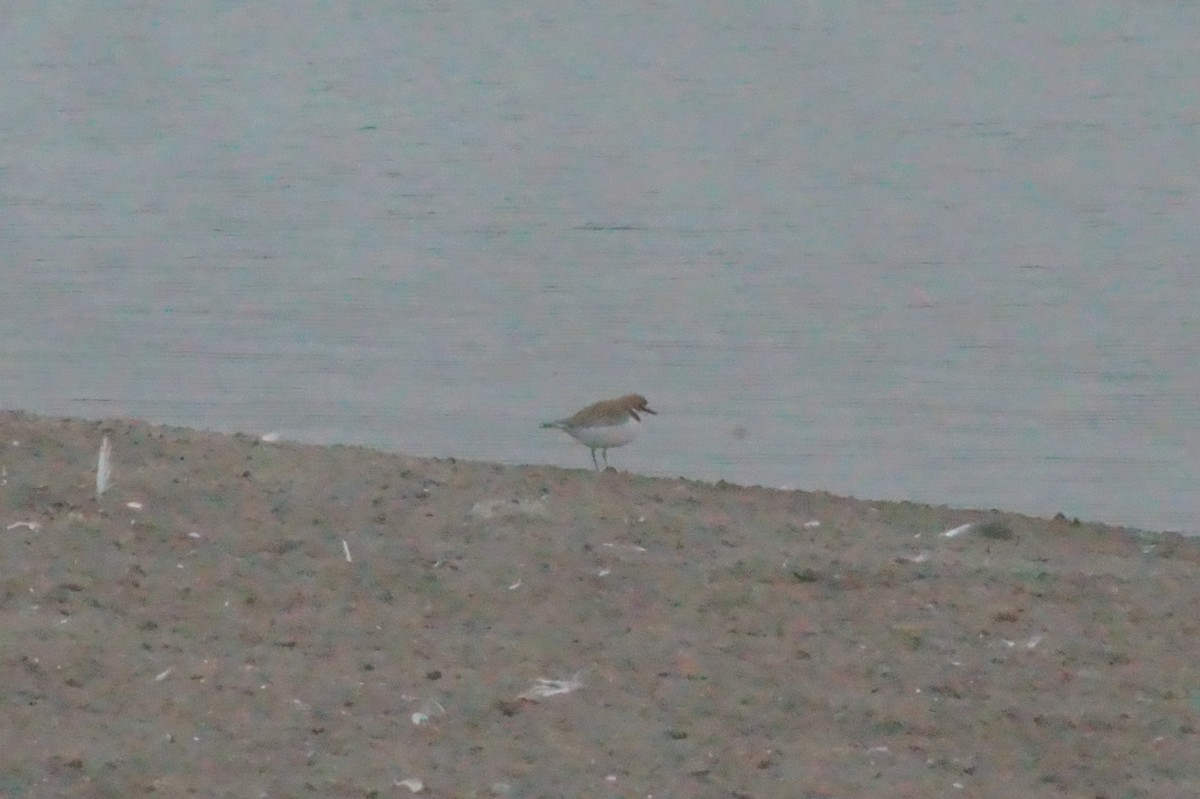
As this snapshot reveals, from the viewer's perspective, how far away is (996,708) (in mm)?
4207

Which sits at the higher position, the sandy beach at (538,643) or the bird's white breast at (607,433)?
the bird's white breast at (607,433)

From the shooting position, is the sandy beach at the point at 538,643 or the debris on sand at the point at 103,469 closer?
the sandy beach at the point at 538,643

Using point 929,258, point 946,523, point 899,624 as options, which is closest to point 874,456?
point 946,523

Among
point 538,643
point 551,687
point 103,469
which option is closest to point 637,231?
point 103,469

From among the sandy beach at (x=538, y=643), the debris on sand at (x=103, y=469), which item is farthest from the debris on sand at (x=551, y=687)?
the debris on sand at (x=103, y=469)

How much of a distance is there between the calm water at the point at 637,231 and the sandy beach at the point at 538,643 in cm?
242

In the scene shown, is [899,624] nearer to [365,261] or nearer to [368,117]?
[365,261]

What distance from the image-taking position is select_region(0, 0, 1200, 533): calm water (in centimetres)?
882

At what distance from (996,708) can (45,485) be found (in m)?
2.87

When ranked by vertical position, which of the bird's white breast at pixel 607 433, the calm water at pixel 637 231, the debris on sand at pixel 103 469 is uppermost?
the calm water at pixel 637 231

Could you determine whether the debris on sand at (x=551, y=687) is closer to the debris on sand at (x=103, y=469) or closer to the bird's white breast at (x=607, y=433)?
the debris on sand at (x=103, y=469)

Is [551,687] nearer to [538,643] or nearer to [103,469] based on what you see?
[538,643]

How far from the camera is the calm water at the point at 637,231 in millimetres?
8820

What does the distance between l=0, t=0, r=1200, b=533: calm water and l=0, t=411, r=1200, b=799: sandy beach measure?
2.42 metres
